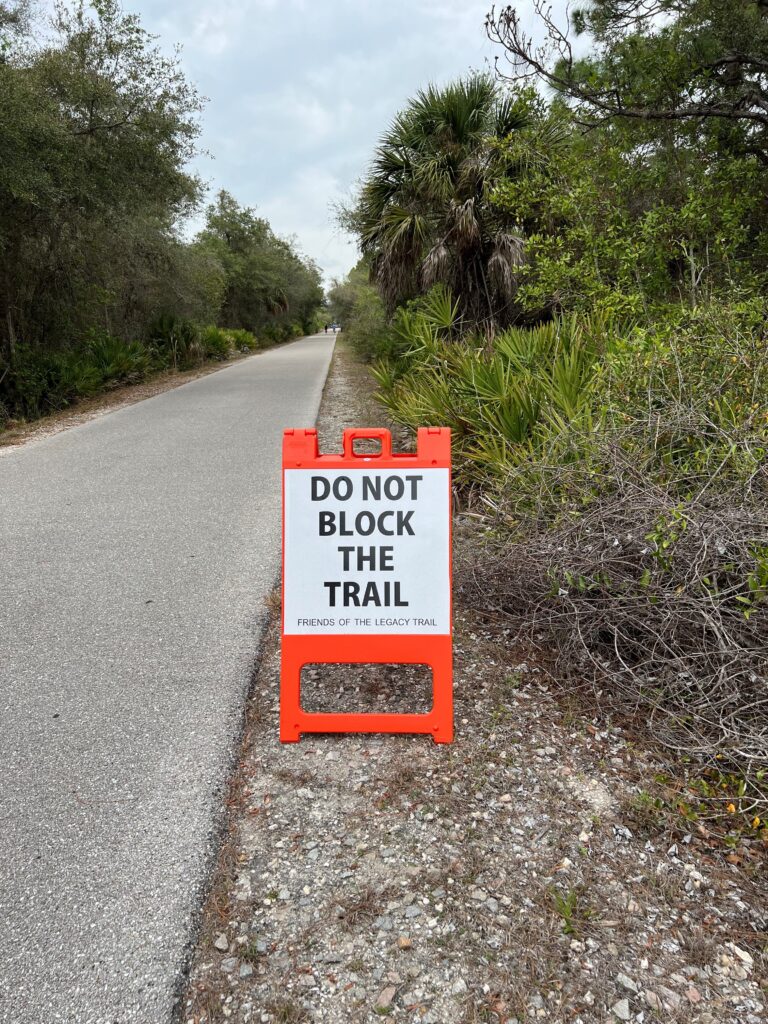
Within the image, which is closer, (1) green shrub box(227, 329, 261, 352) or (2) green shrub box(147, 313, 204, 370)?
(2) green shrub box(147, 313, 204, 370)

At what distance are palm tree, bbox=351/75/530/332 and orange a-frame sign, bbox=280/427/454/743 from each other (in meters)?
9.44

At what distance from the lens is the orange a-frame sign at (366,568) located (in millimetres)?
2666

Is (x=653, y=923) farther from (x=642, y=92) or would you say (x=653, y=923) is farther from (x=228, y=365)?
(x=228, y=365)

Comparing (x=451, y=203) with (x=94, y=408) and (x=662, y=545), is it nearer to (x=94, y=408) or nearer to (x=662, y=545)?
(x=94, y=408)

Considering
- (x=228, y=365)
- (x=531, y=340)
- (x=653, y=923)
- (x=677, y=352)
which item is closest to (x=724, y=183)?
(x=531, y=340)

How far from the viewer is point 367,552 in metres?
2.71

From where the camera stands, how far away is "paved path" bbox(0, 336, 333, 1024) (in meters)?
1.77

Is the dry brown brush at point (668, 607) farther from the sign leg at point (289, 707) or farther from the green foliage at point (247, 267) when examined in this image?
the green foliage at point (247, 267)

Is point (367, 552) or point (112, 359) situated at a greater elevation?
point (112, 359)

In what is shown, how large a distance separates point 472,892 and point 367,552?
1.26 meters

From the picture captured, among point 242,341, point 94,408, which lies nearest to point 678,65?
point 94,408

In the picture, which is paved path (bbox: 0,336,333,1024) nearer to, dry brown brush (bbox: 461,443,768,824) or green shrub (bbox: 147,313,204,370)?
dry brown brush (bbox: 461,443,768,824)

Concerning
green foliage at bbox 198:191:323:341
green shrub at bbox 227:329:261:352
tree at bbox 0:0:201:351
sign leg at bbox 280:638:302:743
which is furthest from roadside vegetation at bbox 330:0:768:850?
green foliage at bbox 198:191:323:341

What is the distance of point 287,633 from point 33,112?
11.0m
